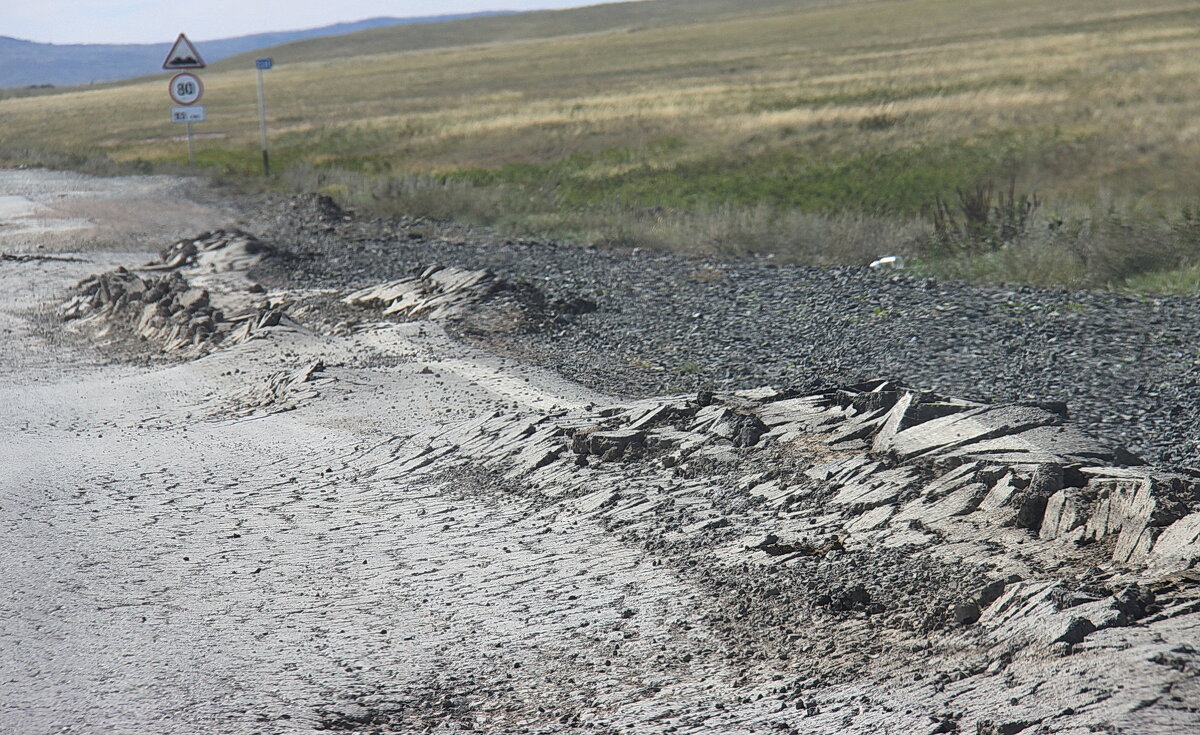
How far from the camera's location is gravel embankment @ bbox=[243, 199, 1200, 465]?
20.7 feet

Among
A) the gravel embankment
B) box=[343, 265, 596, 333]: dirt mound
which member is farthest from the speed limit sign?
box=[343, 265, 596, 333]: dirt mound

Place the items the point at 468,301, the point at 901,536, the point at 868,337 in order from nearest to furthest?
the point at 901,536
the point at 868,337
the point at 468,301

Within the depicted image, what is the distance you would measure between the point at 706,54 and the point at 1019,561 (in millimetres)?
79685

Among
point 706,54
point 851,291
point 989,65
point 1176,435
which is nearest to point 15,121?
point 706,54

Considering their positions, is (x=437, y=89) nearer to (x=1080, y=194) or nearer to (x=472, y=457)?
(x=1080, y=194)

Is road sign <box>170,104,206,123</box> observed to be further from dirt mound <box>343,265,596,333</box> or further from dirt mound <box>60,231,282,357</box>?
dirt mound <box>343,265,596,333</box>

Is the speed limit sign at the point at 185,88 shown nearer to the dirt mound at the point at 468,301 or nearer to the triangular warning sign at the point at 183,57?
the triangular warning sign at the point at 183,57

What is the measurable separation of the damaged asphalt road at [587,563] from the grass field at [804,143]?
19.9 ft

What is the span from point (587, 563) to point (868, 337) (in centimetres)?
422

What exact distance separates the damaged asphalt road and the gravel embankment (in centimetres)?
41

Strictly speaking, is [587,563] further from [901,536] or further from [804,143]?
[804,143]

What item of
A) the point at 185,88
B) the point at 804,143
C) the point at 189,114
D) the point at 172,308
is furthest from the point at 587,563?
the point at 804,143

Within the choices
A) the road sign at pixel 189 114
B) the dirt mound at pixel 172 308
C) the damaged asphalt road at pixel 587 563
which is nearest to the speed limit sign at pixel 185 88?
the road sign at pixel 189 114

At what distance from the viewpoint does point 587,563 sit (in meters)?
4.29
